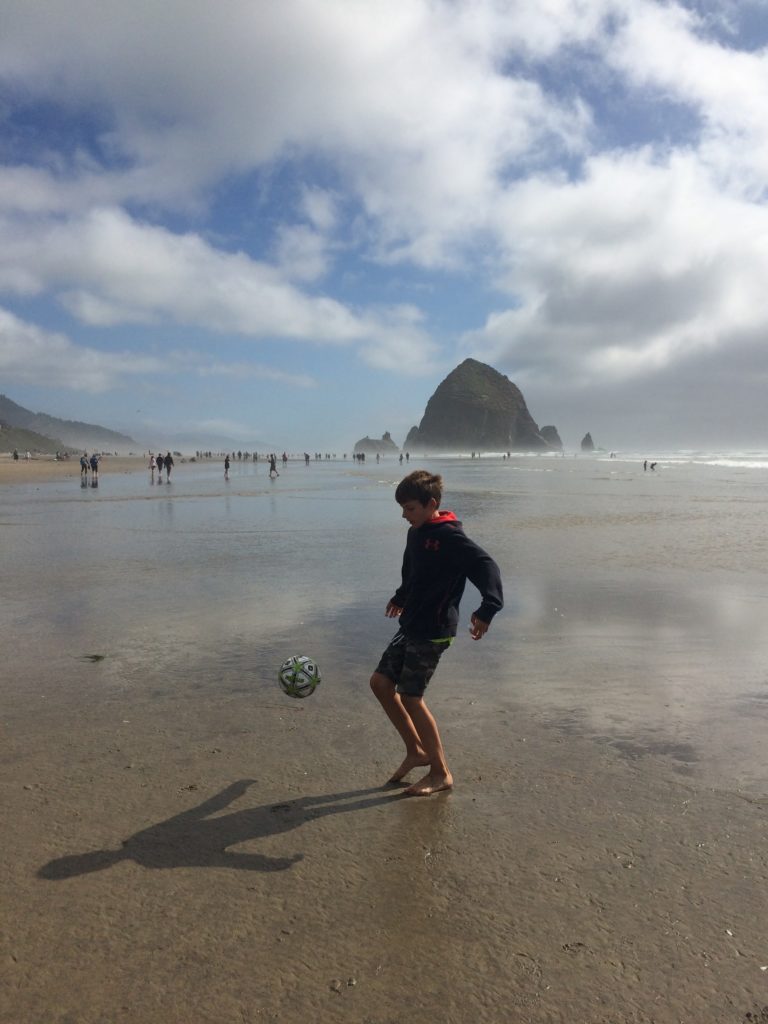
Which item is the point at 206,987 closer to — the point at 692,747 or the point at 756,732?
the point at 692,747

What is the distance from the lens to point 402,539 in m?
16.7

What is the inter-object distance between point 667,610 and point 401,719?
6.15m

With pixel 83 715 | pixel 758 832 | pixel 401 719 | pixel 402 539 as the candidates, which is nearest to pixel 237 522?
pixel 402 539

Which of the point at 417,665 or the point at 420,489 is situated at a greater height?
the point at 420,489

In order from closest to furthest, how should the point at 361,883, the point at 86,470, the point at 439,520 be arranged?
the point at 361,883, the point at 439,520, the point at 86,470

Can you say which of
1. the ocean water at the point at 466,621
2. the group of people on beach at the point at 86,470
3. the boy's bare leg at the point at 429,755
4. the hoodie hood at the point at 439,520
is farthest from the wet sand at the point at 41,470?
the boy's bare leg at the point at 429,755

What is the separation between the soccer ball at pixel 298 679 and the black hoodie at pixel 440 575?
1.10 metres

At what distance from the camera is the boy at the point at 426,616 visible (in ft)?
14.0

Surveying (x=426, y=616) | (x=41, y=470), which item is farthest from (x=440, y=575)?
(x=41, y=470)

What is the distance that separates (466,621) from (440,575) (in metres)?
4.64

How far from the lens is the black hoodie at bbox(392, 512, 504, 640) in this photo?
4285 mm

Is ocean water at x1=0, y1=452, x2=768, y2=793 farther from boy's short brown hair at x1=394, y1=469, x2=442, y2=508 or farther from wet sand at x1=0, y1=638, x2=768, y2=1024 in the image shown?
boy's short brown hair at x1=394, y1=469, x2=442, y2=508

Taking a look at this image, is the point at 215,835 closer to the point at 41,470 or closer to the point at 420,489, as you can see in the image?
the point at 420,489

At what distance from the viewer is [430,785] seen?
421cm
